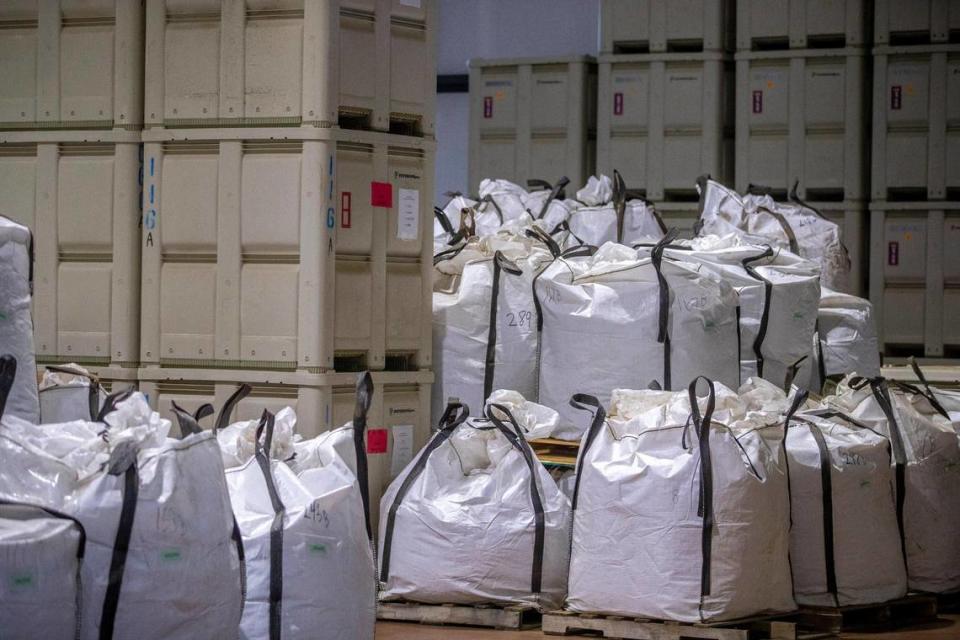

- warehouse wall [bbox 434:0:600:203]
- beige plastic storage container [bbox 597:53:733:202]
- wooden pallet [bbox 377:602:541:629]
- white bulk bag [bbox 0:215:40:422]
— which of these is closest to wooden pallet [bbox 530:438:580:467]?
wooden pallet [bbox 377:602:541:629]

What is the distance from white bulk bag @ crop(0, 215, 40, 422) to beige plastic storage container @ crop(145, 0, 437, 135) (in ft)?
4.68

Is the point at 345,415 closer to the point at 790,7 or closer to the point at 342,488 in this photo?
the point at 342,488

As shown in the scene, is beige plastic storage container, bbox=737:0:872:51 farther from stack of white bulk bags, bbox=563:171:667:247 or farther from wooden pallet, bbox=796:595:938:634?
wooden pallet, bbox=796:595:938:634

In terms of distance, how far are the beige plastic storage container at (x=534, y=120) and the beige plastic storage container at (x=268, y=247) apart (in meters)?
3.53

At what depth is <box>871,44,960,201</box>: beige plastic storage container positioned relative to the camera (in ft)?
27.3

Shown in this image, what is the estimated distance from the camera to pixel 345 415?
5.50 m

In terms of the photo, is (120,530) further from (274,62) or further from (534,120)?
(534,120)

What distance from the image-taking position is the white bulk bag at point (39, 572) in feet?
10.6

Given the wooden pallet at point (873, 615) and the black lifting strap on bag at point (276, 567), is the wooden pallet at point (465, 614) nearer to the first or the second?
the wooden pallet at point (873, 615)

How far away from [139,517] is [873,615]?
315cm

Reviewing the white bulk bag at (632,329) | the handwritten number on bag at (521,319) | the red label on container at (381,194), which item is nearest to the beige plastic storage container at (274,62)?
the red label on container at (381,194)

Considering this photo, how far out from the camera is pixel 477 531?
202 inches

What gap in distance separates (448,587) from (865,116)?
4.75 metres

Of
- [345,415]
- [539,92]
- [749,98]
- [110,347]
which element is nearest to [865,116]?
[749,98]
